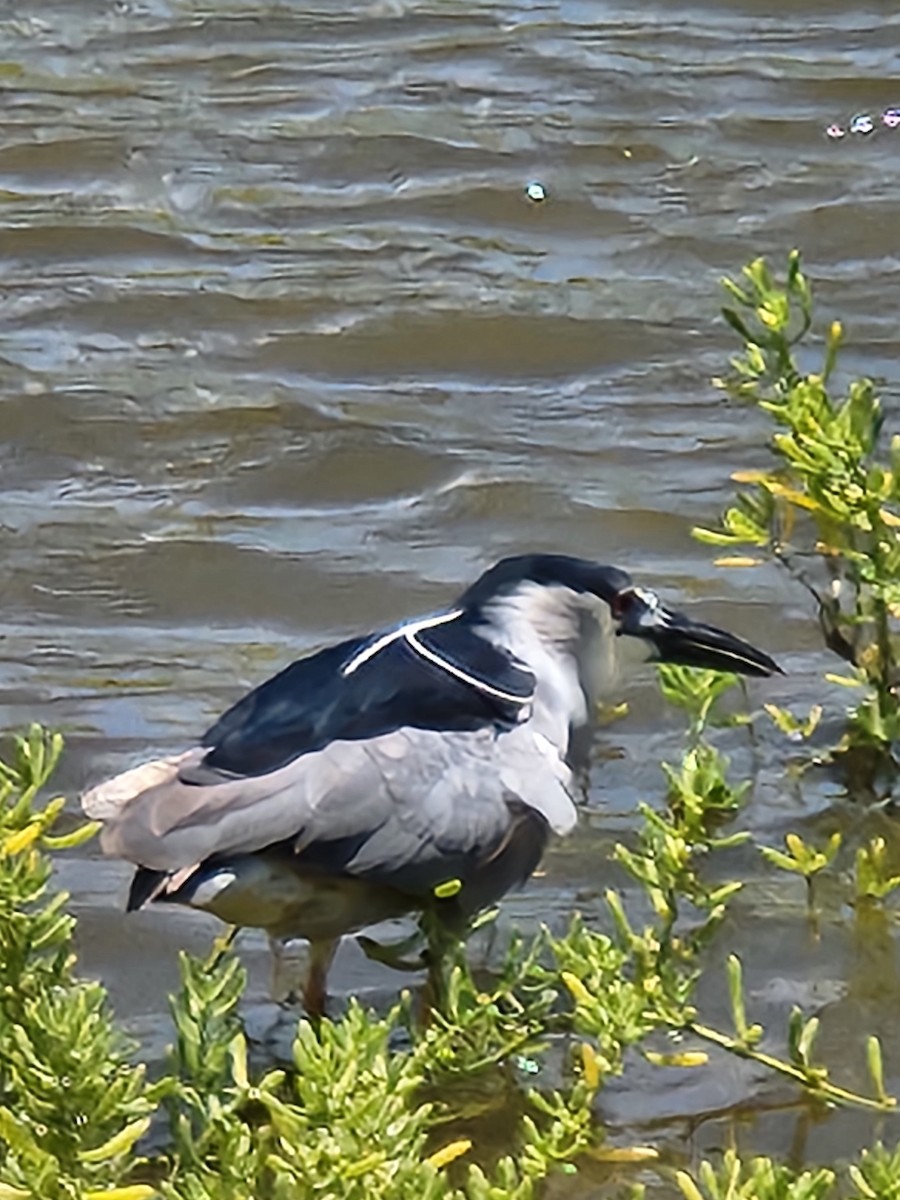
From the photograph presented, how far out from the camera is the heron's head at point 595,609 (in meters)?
4.17

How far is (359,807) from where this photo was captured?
367cm

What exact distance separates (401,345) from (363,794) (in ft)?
8.12

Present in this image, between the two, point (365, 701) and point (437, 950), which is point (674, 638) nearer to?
point (365, 701)

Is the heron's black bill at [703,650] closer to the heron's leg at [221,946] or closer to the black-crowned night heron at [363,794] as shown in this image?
the black-crowned night heron at [363,794]

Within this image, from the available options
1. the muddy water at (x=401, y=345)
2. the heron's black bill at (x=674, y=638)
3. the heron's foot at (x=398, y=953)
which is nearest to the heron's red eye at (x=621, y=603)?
the heron's black bill at (x=674, y=638)

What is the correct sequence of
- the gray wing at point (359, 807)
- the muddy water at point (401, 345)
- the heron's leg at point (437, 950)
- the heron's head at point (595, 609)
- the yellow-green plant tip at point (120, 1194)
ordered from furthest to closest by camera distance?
the muddy water at point (401, 345)
the heron's head at point (595, 609)
the heron's leg at point (437, 950)
the gray wing at point (359, 807)
the yellow-green plant tip at point (120, 1194)

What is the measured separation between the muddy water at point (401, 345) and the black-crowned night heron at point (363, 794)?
323mm

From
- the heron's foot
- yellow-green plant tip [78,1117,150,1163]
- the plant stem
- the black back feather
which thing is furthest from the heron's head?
yellow-green plant tip [78,1117,150,1163]

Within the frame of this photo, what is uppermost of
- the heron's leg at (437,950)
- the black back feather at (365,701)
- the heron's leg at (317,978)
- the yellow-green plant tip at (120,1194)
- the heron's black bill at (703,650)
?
the yellow-green plant tip at (120,1194)

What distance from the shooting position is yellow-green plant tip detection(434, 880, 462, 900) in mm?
3473

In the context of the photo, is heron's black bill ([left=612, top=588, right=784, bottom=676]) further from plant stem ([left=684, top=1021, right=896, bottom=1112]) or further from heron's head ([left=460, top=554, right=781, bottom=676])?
plant stem ([left=684, top=1021, right=896, bottom=1112])

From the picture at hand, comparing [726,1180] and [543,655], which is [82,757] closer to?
[543,655]

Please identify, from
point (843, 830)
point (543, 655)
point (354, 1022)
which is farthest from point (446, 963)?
point (354, 1022)

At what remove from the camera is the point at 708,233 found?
6.40 metres
